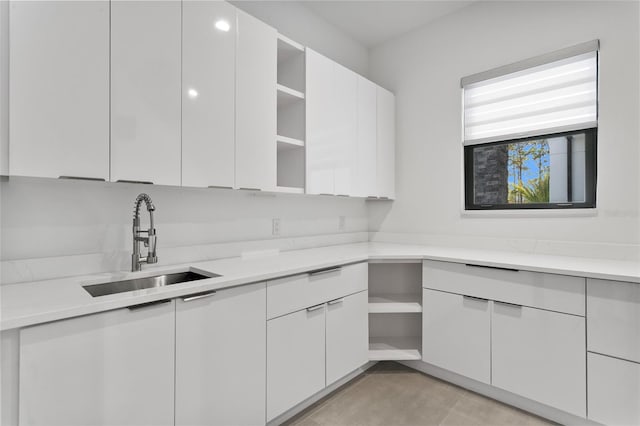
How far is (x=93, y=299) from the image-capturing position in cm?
113

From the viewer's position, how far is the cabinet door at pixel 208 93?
5.32ft

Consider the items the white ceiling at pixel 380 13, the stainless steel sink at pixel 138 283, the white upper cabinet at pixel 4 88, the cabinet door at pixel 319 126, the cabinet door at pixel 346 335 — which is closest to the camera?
the white upper cabinet at pixel 4 88

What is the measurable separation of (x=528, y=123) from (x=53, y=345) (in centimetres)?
299

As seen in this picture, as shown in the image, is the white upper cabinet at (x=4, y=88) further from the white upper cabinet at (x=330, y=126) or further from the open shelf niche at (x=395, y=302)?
the open shelf niche at (x=395, y=302)

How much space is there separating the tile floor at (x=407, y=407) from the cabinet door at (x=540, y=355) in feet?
0.58

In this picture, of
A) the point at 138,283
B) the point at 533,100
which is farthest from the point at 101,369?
the point at 533,100

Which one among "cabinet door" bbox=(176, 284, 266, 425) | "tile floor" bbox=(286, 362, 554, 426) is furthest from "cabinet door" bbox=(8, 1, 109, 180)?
"tile floor" bbox=(286, 362, 554, 426)

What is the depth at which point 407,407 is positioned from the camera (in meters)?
1.99

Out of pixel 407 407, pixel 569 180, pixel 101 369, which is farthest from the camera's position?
pixel 569 180

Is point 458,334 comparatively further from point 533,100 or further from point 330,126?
point 533,100

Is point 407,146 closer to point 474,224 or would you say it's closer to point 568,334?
point 474,224

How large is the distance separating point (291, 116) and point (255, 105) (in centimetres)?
44

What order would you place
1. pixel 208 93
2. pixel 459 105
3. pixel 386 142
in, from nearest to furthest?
pixel 208 93, pixel 459 105, pixel 386 142

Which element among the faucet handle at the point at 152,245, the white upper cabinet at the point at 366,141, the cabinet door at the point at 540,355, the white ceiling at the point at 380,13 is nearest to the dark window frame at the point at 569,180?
the white upper cabinet at the point at 366,141
